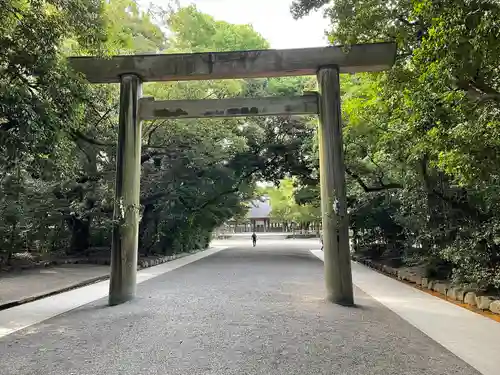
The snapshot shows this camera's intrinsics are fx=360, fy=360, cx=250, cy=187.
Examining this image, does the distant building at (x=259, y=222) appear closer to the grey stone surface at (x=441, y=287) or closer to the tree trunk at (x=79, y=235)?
the tree trunk at (x=79, y=235)

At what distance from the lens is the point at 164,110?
750 cm

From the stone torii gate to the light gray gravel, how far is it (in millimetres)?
871

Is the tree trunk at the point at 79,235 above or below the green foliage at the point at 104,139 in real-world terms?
below

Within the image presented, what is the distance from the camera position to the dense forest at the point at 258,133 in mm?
5398

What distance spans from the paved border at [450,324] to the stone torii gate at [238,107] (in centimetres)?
122

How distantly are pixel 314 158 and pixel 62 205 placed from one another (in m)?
10.9

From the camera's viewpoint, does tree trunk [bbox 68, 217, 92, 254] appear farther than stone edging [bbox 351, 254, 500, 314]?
Yes

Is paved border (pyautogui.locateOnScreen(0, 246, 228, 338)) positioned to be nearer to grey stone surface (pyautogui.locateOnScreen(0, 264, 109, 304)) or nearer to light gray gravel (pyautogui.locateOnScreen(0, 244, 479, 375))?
light gray gravel (pyautogui.locateOnScreen(0, 244, 479, 375))

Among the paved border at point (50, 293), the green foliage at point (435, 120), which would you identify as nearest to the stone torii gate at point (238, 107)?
the green foliage at point (435, 120)

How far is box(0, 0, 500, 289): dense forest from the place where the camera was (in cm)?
540

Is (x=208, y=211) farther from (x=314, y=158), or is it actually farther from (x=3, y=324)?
(x=3, y=324)

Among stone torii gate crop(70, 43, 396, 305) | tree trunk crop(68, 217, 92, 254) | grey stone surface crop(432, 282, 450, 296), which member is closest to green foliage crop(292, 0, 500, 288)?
grey stone surface crop(432, 282, 450, 296)

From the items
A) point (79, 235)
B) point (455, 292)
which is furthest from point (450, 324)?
point (79, 235)

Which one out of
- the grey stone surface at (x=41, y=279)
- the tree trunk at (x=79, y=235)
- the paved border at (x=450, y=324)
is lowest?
the paved border at (x=450, y=324)
